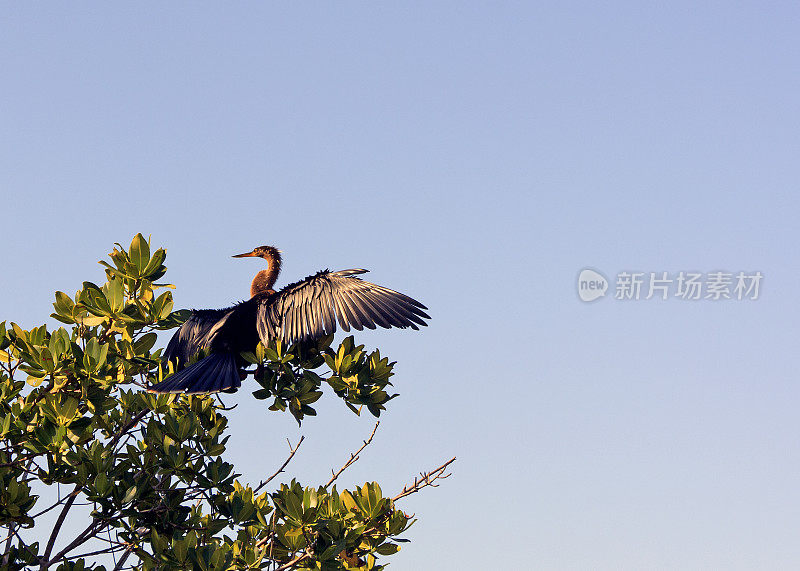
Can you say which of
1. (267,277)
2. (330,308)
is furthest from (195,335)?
(267,277)

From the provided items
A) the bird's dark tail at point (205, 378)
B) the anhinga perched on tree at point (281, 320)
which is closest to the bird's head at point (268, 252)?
the anhinga perched on tree at point (281, 320)

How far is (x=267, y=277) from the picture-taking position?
9031mm

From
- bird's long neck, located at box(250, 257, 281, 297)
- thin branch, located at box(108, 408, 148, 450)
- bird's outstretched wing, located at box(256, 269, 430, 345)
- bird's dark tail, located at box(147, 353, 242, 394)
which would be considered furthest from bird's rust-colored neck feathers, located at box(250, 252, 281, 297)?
thin branch, located at box(108, 408, 148, 450)

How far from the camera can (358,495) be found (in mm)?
6305

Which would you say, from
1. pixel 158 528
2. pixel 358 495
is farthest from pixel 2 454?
pixel 358 495

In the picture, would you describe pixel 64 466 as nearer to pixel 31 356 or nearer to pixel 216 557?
pixel 31 356

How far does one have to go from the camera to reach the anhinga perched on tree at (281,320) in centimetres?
683

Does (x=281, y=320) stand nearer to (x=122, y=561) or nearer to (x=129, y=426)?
(x=129, y=426)

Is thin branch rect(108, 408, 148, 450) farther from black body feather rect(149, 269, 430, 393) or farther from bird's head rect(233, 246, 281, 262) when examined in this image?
bird's head rect(233, 246, 281, 262)

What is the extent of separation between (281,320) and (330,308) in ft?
1.41

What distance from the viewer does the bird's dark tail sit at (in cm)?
648

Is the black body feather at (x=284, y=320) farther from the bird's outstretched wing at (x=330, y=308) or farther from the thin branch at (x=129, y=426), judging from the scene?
the thin branch at (x=129, y=426)

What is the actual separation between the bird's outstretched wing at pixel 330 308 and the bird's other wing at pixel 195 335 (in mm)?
374

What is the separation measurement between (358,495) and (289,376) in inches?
44.3
